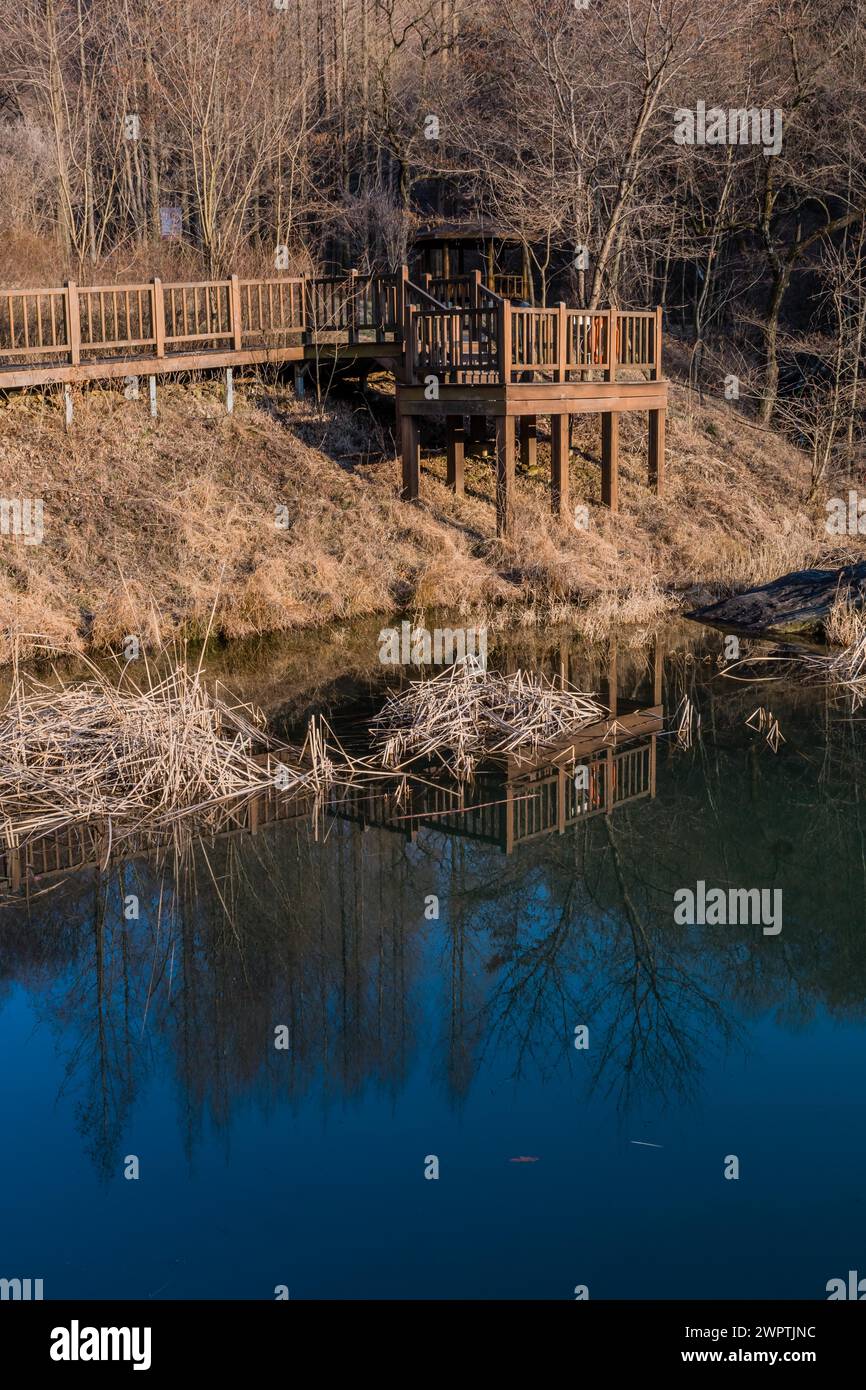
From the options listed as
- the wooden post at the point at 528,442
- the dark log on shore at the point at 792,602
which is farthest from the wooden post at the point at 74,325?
the dark log on shore at the point at 792,602

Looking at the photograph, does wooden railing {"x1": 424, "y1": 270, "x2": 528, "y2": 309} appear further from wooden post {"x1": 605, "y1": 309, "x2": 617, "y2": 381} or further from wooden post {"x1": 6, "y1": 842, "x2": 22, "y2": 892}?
wooden post {"x1": 6, "y1": 842, "x2": 22, "y2": 892}

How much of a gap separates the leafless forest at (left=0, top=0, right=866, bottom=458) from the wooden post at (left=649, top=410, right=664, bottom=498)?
119 inches

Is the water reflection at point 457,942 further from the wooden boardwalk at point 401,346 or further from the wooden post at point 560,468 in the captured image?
the wooden boardwalk at point 401,346

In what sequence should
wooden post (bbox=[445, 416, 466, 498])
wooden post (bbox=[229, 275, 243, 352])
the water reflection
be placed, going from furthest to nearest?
wooden post (bbox=[229, 275, 243, 352]) → wooden post (bbox=[445, 416, 466, 498]) → the water reflection

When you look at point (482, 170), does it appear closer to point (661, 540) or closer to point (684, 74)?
point (684, 74)

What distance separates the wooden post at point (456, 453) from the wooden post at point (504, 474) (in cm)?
123

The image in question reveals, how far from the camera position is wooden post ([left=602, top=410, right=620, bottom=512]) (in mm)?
22797

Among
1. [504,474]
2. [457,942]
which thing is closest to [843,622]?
[504,474]

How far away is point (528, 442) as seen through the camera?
2388 cm

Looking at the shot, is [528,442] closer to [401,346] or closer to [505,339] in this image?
[401,346]

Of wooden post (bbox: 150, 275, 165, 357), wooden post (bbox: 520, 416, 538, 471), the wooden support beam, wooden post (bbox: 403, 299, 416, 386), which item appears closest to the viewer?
wooden post (bbox: 150, 275, 165, 357)

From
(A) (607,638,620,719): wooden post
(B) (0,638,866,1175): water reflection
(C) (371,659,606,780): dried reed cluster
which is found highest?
(C) (371,659,606,780): dried reed cluster

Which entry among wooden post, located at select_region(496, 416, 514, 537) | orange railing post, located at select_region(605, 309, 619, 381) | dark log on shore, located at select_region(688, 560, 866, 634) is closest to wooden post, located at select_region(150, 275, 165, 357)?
wooden post, located at select_region(496, 416, 514, 537)

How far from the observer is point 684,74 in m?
26.7
